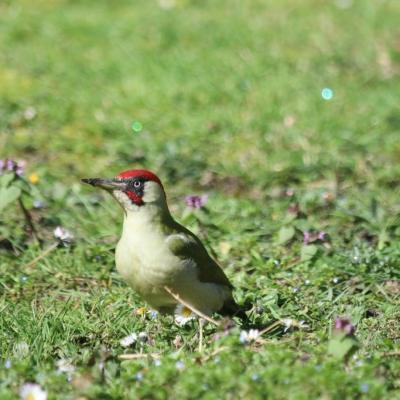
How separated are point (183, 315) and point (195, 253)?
289 mm

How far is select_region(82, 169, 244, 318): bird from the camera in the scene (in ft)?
14.5

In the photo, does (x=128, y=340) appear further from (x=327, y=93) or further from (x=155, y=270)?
(x=327, y=93)

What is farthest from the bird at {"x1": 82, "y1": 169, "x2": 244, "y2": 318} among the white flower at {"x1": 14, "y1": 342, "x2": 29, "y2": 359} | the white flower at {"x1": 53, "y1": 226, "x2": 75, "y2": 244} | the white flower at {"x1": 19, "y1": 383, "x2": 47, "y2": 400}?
the white flower at {"x1": 53, "y1": 226, "x2": 75, "y2": 244}

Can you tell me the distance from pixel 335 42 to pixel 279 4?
4.86ft

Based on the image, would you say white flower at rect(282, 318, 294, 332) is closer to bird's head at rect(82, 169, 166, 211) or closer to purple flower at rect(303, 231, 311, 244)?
bird's head at rect(82, 169, 166, 211)

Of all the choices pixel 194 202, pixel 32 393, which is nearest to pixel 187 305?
pixel 32 393

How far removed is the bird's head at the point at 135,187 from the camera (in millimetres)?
4520

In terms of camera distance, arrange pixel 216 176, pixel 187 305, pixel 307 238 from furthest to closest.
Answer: pixel 216 176
pixel 307 238
pixel 187 305

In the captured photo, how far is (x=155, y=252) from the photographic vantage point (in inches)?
174

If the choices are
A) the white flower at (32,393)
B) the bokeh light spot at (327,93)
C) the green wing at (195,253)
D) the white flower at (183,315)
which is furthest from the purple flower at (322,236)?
the bokeh light spot at (327,93)

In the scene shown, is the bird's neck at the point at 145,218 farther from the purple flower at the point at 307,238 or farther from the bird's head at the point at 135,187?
the purple flower at the point at 307,238

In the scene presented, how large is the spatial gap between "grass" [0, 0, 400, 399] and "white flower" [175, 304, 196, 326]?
64 millimetres

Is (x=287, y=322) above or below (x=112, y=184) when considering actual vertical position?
below

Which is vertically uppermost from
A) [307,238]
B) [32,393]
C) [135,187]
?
[135,187]
